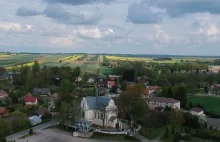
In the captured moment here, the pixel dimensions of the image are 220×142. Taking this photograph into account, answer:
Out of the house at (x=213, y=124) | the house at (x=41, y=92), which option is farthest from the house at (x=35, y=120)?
the house at (x=213, y=124)

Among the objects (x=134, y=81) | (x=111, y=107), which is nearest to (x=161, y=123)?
(x=111, y=107)

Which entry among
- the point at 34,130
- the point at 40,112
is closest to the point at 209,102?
the point at 40,112

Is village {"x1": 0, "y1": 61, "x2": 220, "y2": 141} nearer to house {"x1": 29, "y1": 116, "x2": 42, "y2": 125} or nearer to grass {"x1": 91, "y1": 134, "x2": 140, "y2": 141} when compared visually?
house {"x1": 29, "y1": 116, "x2": 42, "y2": 125}

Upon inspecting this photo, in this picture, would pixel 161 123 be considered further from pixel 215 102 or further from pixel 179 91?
pixel 215 102

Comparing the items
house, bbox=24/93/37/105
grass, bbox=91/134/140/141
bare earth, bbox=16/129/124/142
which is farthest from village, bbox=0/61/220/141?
house, bbox=24/93/37/105

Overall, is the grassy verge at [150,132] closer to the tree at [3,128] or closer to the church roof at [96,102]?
the church roof at [96,102]

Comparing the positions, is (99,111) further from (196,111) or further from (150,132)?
(196,111)
